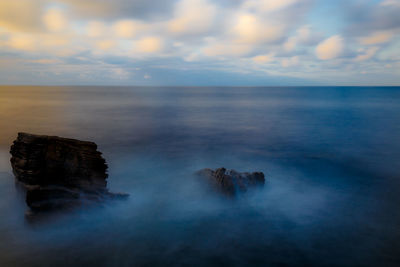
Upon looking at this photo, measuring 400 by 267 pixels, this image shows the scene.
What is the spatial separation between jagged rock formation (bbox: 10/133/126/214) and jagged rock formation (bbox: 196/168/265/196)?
19.6 feet

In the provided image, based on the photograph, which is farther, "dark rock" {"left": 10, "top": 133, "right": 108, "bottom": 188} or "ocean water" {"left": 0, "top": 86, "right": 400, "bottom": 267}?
"dark rock" {"left": 10, "top": 133, "right": 108, "bottom": 188}

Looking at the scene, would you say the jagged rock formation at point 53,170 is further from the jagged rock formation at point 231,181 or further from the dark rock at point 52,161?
the jagged rock formation at point 231,181

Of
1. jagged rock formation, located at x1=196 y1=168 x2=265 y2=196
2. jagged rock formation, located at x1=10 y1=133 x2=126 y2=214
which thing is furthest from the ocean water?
jagged rock formation, located at x1=10 y1=133 x2=126 y2=214

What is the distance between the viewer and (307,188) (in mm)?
15250

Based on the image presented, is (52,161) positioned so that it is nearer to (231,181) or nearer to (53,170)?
(53,170)

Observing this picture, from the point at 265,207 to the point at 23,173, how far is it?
10692 mm

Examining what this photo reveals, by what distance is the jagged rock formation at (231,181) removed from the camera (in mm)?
13352

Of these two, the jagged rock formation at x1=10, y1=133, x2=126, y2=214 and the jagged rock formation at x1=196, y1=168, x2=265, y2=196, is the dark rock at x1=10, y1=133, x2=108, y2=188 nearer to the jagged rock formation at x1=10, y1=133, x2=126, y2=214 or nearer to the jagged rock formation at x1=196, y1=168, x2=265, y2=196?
the jagged rock formation at x1=10, y1=133, x2=126, y2=214

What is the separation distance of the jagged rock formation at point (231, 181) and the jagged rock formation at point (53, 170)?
5.98 m

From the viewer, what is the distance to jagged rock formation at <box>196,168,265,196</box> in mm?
13352

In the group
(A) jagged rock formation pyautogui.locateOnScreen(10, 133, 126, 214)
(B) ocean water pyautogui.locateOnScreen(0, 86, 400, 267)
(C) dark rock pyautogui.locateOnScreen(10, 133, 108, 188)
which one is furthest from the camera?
(C) dark rock pyautogui.locateOnScreen(10, 133, 108, 188)

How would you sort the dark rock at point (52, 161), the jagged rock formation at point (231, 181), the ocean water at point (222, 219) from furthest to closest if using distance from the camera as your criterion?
the jagged rock formation at point (231, 181) → the dark rock at point (52, 161) → the ocean water at point (222, 219)

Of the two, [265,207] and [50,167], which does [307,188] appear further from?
[50,167]

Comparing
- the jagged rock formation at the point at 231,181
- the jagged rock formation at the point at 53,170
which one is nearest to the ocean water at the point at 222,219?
the jagged rock formation at the point at 231,181
